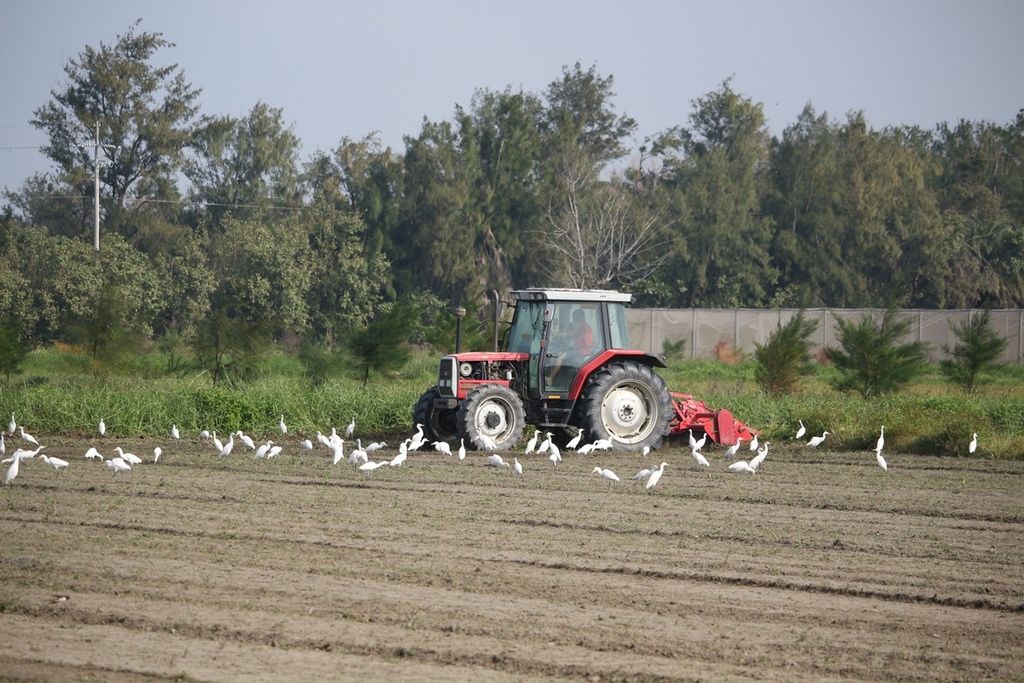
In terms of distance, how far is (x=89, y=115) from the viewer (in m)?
48.1

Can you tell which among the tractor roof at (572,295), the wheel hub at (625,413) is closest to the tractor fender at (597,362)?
the wheel hub at (625,413)

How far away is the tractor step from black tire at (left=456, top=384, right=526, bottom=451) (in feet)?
7.14

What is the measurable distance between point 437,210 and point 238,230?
907cm

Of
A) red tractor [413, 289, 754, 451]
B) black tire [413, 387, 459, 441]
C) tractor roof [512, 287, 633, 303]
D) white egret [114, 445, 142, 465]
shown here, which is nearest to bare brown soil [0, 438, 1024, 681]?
white egret [114, 445, 142, 465]

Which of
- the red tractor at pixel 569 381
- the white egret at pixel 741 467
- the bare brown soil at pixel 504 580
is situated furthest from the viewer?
the red tractor at pixel 569 381

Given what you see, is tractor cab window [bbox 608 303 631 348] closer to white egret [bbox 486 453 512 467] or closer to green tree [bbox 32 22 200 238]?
white egret [bbox 486 453 512 467]

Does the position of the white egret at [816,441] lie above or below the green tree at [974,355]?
below

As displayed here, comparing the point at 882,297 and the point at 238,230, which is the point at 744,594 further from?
the point at 882,297

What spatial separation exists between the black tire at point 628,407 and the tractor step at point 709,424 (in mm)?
434

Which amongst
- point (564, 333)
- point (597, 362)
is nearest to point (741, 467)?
point (597, 362)

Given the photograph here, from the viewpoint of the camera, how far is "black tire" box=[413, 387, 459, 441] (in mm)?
17203

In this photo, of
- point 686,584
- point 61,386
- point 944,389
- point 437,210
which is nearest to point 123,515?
point 686,584

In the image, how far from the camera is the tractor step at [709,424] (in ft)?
55.8

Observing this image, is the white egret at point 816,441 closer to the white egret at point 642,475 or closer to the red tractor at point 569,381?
the red tractor at point 569,381
